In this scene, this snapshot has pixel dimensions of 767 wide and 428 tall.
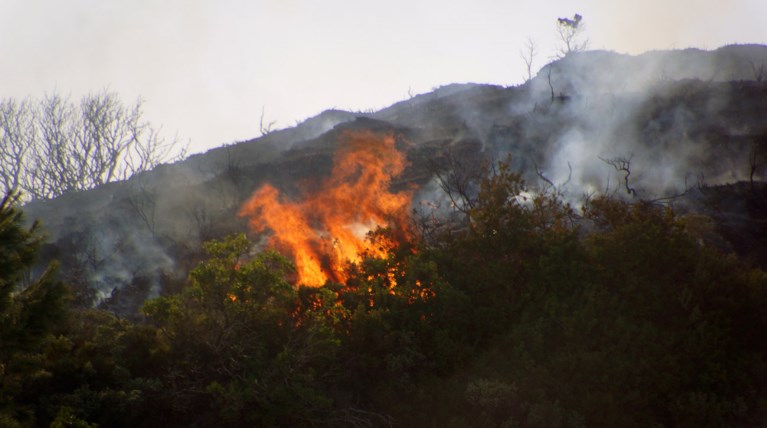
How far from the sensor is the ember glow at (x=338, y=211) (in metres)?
23.4

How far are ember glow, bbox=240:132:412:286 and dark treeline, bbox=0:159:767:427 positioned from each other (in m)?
5.29

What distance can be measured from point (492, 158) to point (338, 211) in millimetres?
8299

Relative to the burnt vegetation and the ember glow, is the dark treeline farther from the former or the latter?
the ember glow

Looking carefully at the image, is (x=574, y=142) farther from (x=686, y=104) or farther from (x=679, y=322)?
(x=679, y=322)

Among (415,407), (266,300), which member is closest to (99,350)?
(266,300)

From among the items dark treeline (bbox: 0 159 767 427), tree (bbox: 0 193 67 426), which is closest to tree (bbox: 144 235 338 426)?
dark treeline (bbox: 0 159 767 427)

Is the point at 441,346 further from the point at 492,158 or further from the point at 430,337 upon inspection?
the point at 492,158

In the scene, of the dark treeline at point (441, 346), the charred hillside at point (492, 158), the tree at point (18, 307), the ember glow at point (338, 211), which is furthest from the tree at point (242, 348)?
the charred hillside at point (492, 158)

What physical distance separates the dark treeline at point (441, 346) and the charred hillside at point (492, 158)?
34.3 ft

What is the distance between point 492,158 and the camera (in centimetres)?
3081

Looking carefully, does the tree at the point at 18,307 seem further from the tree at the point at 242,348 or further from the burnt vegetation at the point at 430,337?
the tree at the point at 242,348

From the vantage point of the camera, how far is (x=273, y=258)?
1393 cm

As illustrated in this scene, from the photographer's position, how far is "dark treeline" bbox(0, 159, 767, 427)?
12266 mm

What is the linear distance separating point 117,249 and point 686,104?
3128 cm
